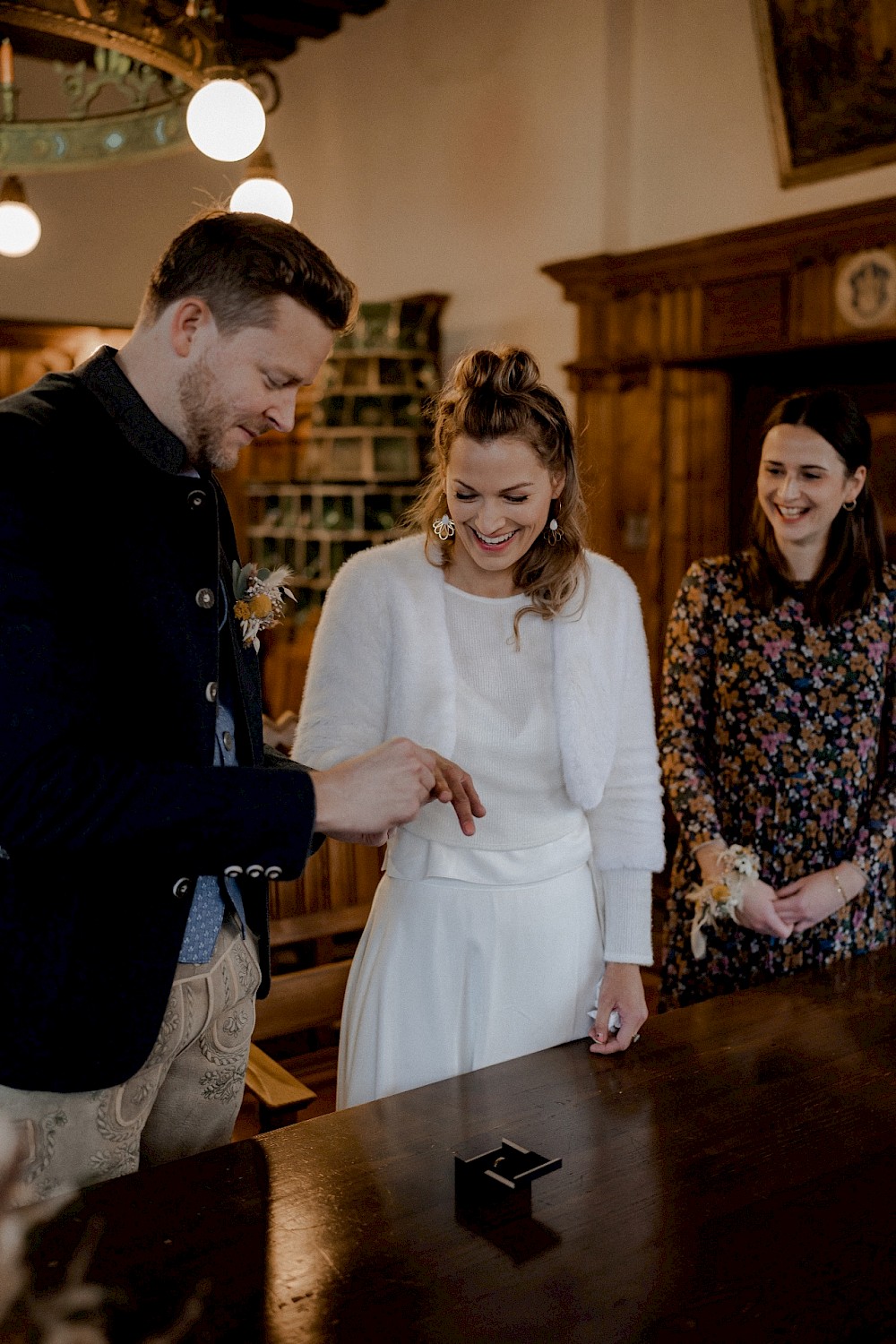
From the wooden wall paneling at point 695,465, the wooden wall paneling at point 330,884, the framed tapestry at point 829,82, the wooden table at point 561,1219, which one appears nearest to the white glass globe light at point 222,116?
the wooden wall paneling at point 330,884

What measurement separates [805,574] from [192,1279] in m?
1.86

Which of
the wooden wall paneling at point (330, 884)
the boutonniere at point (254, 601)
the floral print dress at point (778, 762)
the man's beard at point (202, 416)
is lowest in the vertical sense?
the wooden wall paneling at point (330, 884)

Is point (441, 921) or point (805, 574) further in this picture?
point (805, 574)

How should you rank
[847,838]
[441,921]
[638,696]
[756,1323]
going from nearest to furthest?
[756,1323] < [441,921] < [638,696] < [847,838]

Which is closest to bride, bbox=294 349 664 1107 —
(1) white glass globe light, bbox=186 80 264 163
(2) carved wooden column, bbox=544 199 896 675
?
(1) white glass globe light, bbox=186 80 264 163

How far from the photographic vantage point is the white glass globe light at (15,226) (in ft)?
16.3

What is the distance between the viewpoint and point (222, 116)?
295cm

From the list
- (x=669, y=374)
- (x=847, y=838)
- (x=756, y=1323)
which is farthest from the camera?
(x=669, y=374)

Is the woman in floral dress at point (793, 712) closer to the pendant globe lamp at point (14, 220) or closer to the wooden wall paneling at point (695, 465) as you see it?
the wooden wall paneling at point (695, 465)

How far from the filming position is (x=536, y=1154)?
145cm

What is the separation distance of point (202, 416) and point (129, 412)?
0.08 metres

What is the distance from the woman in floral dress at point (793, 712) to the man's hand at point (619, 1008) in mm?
430

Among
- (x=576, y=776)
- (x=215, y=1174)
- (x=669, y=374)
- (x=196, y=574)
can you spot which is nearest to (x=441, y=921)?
(x=576, y=776)

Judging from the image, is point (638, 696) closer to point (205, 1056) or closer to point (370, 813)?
point (370, 813)
